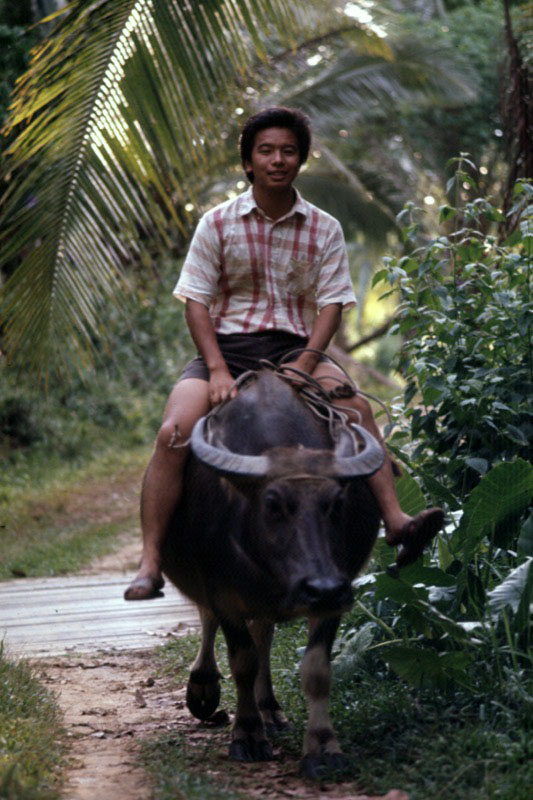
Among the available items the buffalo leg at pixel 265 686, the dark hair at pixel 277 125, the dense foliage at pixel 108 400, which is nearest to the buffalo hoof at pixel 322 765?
the buffalo leg at pixel 265 686

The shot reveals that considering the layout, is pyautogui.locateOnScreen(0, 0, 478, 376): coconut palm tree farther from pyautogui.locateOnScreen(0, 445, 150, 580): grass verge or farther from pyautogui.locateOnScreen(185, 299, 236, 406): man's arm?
pyautogui.locateOnScreen(0, 445, 150, 580): grass verge

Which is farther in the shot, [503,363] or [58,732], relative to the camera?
[503,363]

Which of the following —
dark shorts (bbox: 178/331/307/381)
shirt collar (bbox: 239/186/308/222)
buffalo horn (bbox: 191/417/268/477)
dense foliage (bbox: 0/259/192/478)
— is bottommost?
dense foliage (bbox: 0/259/192/478)

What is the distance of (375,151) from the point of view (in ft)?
63.7

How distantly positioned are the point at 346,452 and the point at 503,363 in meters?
1.69

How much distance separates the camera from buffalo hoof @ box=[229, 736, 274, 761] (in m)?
4.39

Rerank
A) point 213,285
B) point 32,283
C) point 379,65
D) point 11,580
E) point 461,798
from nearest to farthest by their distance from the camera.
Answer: point 461,798 → point 213,285 → point 32,283 → point 11,580 → point 379,65

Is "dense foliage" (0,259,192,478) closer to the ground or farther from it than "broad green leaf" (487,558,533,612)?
closer to the ground

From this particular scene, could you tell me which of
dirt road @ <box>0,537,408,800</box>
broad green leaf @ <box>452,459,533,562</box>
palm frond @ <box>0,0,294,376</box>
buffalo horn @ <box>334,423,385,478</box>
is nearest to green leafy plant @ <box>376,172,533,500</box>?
broad green leaf @ <box>452,459,533,562</box>

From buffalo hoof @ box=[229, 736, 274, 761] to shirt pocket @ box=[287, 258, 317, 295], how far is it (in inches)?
69.5

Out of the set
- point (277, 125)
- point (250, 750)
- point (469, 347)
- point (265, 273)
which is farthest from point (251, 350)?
point (250, 750)

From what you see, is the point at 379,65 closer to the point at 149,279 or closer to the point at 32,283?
the point at 149,279

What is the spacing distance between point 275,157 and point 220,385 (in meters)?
0.94

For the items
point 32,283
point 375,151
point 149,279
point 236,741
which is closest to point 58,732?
point 236,741
